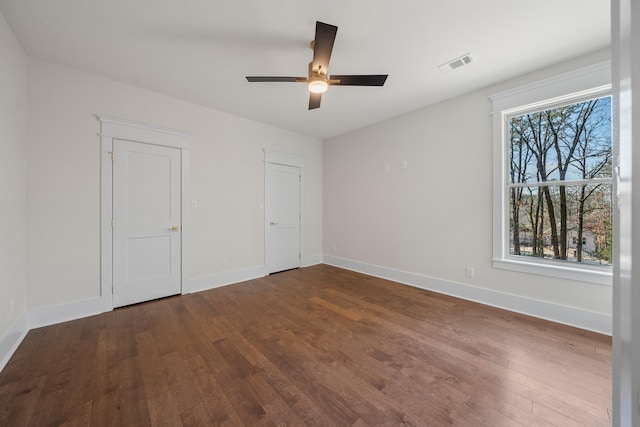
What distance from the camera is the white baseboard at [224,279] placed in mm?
3501

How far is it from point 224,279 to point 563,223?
4.44m

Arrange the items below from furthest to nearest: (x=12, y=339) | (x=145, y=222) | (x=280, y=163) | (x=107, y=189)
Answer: (x=280, y=163)
(x=145, y=222)
(x=107, y=189)
(x=12, y=339)

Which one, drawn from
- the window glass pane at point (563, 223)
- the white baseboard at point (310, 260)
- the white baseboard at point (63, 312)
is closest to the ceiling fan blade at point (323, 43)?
the window glass pane at point (563, 223)

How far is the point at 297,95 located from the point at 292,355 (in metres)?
3.02

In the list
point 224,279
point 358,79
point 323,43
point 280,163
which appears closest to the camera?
point 323,43

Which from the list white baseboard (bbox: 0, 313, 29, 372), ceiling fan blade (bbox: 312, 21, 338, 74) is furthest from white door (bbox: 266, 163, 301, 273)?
white baseboard (bbox: 0, 313, 29, 372)

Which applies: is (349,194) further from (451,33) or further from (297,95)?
(451,33)

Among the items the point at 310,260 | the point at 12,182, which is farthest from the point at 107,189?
the point at 310,260

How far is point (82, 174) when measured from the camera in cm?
270

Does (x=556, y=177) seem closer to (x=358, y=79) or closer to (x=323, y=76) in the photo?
(x=358, y=79)

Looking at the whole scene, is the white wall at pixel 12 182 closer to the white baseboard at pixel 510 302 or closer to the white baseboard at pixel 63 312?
the white baseboard at pixel 63 312

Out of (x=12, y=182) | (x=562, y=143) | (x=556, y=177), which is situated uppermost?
(x=562, y=143)

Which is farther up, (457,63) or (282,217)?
(457,63)

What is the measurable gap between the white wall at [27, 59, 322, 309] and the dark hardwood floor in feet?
2.01
